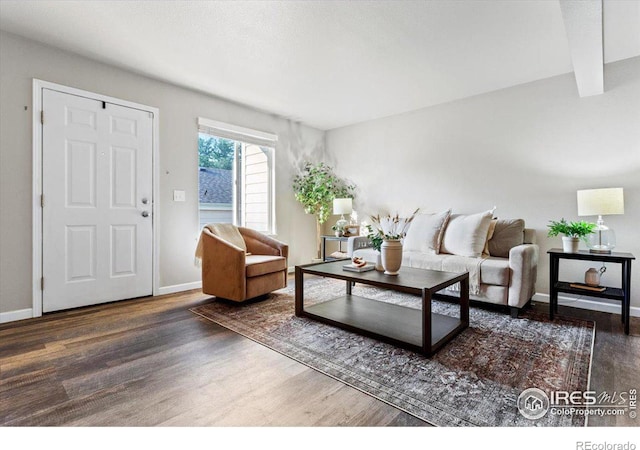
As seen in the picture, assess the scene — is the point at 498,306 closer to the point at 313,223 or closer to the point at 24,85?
the point at 313,223

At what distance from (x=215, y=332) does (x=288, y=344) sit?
0.63 meters

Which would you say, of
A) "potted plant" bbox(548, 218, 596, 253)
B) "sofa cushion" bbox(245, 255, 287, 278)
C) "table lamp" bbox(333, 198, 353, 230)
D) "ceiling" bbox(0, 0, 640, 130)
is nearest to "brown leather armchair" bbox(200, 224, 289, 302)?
"sofa cushion" bbox(245, 255, 287, 278)

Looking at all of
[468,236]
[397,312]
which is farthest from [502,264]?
[397,312]

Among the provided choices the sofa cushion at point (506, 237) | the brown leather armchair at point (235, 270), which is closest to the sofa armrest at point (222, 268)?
the brown leather armchair at point (235, 270)

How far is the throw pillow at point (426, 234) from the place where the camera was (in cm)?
352

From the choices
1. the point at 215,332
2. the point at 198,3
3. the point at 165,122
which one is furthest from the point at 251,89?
the point at 215,332

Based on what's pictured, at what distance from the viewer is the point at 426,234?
3.59m

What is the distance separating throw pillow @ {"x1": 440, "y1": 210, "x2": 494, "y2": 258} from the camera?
3.24m

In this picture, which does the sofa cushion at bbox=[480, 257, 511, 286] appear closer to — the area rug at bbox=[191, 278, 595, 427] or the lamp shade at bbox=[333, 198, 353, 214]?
the area rug at bbox=[191, 278, 595, 427]

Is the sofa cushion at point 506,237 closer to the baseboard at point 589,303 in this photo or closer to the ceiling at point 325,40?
the baseboard at point 589,303

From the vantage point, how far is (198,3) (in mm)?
2219

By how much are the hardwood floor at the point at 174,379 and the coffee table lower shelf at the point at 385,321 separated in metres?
0.63

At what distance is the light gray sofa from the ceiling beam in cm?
139

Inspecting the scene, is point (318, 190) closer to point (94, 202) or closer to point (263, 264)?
point (263, 264)
